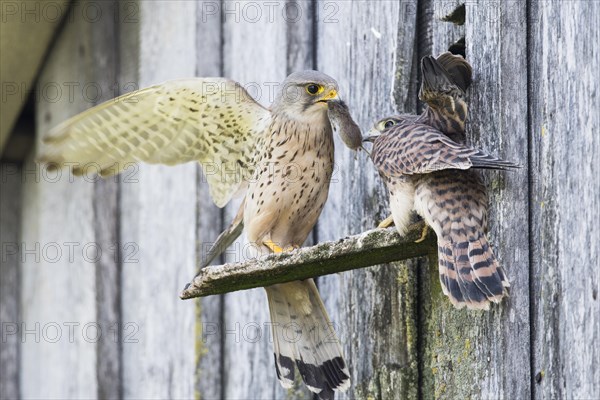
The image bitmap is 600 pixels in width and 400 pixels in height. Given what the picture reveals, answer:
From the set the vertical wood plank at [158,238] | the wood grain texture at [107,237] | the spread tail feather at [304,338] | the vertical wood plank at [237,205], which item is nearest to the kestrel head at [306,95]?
the vertical wood plank at [237,205]

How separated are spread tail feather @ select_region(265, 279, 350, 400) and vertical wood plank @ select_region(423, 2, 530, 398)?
0.36 m

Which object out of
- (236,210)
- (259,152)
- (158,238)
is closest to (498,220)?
(259,152)

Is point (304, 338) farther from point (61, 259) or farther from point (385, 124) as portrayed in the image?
point (61, 259)

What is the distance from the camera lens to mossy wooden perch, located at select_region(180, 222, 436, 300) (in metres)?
2.99

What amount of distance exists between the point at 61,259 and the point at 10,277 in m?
0.69

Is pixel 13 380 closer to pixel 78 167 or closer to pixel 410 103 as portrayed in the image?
pixel 78 167

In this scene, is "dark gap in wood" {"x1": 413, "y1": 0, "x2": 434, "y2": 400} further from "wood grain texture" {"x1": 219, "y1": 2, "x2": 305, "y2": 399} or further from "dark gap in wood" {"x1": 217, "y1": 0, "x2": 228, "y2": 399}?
"dark gap in wood" {"x1": 217, "y1": 0, "x2": 228, "y2": 399}

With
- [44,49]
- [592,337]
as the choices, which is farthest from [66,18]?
[592,337]

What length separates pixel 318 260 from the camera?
3.03 meters

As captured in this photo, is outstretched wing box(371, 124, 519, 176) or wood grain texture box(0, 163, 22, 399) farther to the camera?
wood grain texture box(0, 163, 22, 399)

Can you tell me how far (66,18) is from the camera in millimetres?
5145

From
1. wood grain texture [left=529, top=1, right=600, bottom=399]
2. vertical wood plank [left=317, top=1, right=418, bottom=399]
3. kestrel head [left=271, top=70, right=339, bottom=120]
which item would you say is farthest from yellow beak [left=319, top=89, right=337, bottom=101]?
wood grain texture [left=529, top=1, right=600, bottom=399]

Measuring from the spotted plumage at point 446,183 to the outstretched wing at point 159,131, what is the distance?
0.68 m

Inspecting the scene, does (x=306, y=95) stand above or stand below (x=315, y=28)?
below
